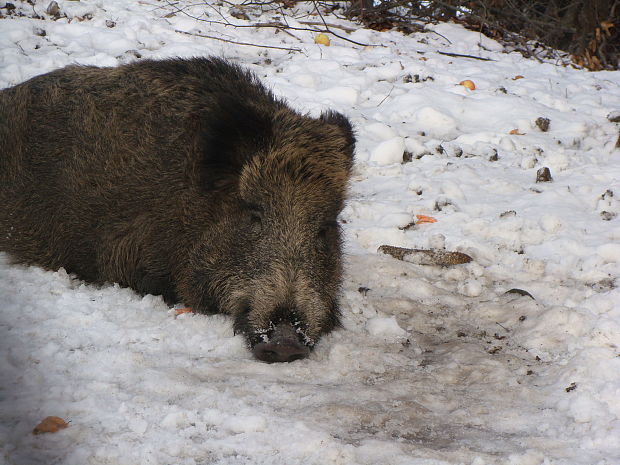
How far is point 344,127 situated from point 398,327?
1.44 m

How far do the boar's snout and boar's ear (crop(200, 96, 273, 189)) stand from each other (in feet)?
3.43

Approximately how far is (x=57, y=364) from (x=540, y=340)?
242 centimetres

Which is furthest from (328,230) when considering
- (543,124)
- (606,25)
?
(606,25)

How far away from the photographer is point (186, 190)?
159 inches

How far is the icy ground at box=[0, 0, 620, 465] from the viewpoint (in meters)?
2.48

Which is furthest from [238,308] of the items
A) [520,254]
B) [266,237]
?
[520,254]

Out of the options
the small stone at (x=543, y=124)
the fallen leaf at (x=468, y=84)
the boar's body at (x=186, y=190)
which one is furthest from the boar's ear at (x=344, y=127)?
the fallen leaf at (x=468, y=84)

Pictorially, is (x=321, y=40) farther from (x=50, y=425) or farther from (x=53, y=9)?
(x=50, y=425)

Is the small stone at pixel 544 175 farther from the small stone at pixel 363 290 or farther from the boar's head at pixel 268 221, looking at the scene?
the boar's head at pixel 268 221

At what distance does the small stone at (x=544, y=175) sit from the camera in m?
5.72

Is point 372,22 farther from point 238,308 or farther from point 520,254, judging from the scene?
point 238,308

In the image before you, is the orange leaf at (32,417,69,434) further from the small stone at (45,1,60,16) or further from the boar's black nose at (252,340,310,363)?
A: the small stone at (45,1,60,16)

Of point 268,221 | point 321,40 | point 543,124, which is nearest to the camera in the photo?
point 268,221

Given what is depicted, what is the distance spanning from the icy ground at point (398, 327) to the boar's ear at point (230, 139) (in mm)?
837
